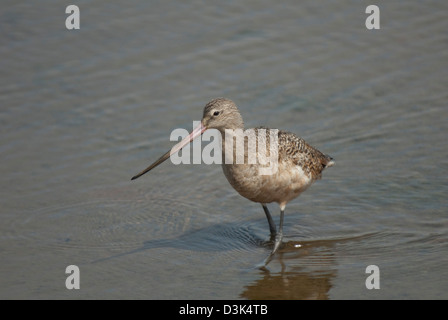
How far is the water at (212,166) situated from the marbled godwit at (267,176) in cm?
44

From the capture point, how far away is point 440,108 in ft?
29.6

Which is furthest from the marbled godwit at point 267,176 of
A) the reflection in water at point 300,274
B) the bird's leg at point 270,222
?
the reflection in water at point 300,274

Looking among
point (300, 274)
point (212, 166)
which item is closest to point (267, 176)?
point (300, 274)

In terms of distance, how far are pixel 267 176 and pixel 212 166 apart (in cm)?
181

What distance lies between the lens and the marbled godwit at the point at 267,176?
21.0 ft

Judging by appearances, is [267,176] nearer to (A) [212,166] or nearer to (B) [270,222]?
(B) [270,222]

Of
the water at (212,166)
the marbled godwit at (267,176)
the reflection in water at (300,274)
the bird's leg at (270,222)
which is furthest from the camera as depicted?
the bird's leg at (270,222)

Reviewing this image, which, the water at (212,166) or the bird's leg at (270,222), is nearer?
the water at (212,166)

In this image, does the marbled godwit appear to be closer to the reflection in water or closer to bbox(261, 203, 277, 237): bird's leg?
bbox(261, 203, 277, 237): bird's leg

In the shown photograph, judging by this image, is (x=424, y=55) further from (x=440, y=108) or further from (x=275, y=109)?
(x=275, y=109)

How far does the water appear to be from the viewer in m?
6.24

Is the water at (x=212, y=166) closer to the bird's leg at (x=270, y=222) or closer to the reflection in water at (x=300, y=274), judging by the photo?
the reflection in water at (x=300, y=274)

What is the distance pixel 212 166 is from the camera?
8.25 m
